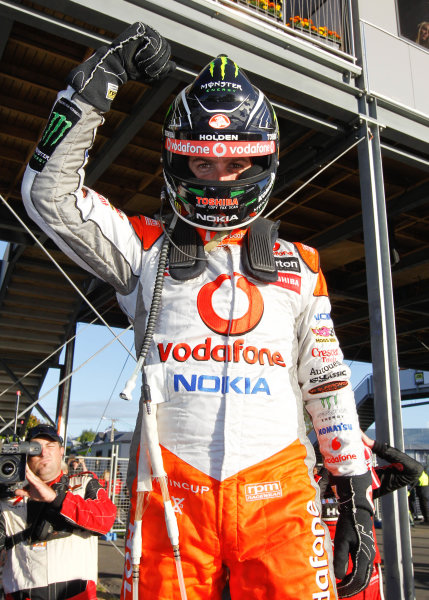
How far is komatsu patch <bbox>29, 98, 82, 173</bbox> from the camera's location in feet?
5.22

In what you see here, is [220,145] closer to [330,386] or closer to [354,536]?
[330,386]

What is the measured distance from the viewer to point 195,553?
4.62 ft

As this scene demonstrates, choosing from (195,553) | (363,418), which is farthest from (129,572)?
(363,418)

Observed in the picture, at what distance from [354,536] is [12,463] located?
165cm

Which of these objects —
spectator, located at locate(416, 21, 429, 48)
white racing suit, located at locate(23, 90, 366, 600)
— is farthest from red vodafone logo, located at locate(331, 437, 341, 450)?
spectator, located at locate(416, 21, 429, 48)

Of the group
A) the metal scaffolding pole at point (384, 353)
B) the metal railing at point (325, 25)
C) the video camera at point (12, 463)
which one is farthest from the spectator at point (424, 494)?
the video camera at point (12, 463)

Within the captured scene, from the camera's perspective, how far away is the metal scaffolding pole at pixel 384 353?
4195 mm

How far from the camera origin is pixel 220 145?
1.73m

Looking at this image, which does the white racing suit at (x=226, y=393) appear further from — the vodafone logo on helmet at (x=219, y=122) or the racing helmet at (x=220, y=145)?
the vodafone logo on helmet at (x=219, y=122)

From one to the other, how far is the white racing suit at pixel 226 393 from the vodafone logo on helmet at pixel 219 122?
0.35 meters

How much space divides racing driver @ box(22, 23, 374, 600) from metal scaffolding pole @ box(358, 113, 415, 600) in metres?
2.91

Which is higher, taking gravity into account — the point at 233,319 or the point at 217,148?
the point at 217,148

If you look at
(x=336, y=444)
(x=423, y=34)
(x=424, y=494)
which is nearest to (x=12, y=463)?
(x=336, y=444)

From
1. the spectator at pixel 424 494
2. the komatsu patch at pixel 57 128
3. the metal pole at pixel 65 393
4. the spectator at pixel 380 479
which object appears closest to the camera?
the komatsu patch at pixel 57 128
